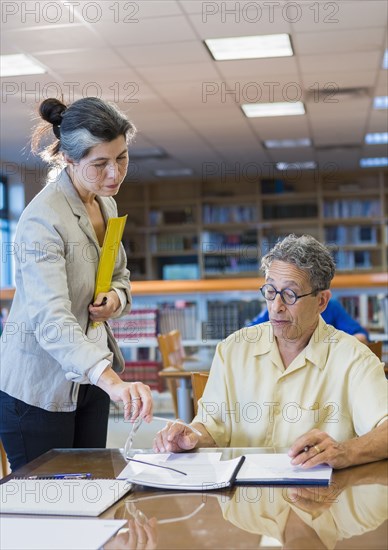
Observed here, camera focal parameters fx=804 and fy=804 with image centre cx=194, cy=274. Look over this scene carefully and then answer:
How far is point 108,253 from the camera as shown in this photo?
79.9 inches

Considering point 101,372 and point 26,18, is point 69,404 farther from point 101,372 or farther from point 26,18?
point 26,18

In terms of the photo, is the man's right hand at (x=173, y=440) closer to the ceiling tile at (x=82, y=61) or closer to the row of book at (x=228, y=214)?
the ceiling tile at (x=82, y=61)

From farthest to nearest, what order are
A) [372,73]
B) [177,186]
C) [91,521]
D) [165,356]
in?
[177,186], [372,73], [165,356], [91,521]

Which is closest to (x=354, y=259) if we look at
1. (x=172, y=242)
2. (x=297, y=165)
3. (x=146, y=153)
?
(x=297, y=165)

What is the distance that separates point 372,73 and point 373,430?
4.43 metres

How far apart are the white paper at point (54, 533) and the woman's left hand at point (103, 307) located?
29.2 inches

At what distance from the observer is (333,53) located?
5152mm

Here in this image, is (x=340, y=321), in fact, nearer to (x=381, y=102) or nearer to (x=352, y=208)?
(x=381, y=102)

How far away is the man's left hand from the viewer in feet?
5.22

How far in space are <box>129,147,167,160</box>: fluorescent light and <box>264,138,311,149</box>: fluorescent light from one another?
1.20 metres

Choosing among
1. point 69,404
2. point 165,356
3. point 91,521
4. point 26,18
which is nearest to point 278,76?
point 26,18

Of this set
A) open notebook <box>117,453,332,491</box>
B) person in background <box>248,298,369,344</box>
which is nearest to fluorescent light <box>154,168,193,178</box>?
person in background <box>248,298,369,344</box>

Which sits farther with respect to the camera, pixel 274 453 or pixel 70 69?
pixel 70 69

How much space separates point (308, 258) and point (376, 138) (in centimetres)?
684
